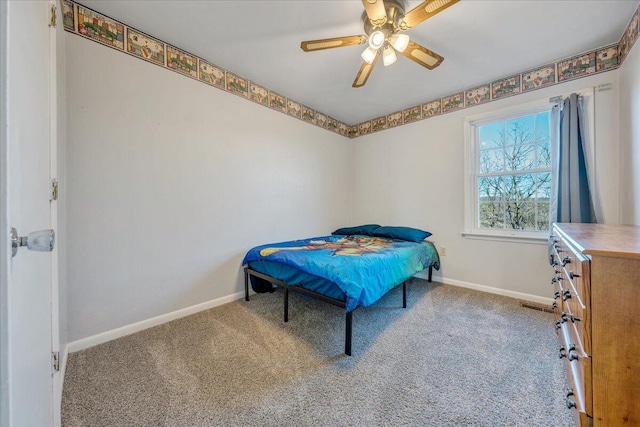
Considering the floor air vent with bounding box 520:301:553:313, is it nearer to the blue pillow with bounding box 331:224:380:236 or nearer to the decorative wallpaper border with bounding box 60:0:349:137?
the blue pillow with bounding box 331:224:380:236

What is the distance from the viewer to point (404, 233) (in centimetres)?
307

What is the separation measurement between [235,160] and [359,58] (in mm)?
1645

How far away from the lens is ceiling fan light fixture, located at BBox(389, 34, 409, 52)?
5.34ft

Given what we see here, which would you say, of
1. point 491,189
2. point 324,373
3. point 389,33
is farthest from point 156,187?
point 491,189

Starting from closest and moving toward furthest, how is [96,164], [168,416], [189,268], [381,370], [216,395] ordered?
[168,416] → [216,395] → [381,370] → [96,164] → [189,268]

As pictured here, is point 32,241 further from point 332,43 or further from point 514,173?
point 514,173

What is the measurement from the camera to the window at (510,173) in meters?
2.57

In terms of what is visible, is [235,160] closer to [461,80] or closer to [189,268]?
[189,268]

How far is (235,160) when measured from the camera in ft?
8.51

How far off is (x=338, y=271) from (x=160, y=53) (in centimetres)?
245

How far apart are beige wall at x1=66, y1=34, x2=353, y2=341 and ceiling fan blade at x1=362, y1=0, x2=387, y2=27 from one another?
1671 mm

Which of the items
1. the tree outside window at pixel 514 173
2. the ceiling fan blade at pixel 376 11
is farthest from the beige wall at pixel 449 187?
the ceiling fan blade at pixel 376 11

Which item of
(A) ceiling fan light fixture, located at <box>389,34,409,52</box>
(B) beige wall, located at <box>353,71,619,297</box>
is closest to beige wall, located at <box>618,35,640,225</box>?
(B) beige wall, located at <box>353,71,619,297</box>

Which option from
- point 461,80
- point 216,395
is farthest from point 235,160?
point 461,80
